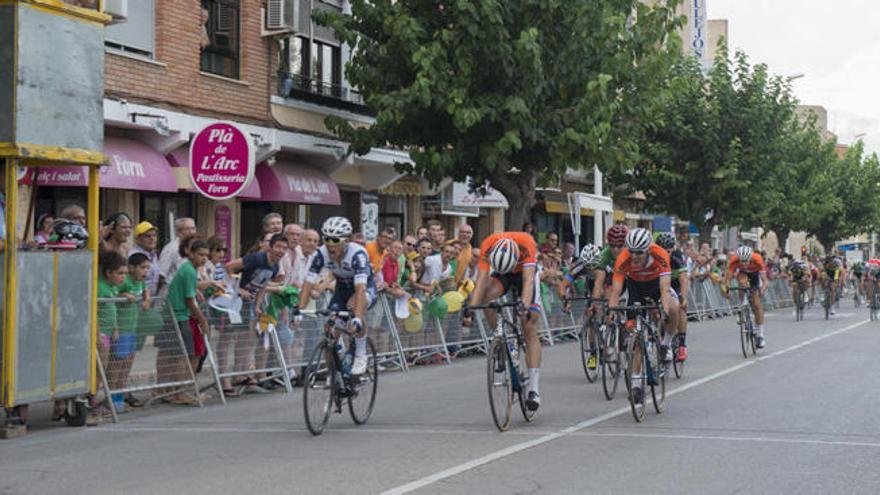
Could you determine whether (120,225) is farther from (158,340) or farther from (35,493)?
(35,493)

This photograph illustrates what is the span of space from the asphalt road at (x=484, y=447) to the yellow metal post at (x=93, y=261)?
21.4 inches

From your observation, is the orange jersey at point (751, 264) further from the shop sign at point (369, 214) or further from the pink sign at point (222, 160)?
the shop sign at point (369, 214)

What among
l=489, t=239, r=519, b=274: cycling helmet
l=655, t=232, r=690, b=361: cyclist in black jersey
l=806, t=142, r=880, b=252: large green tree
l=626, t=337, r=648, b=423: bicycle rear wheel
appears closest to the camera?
l=489, t=239, r=519, b=274: cycling helmet

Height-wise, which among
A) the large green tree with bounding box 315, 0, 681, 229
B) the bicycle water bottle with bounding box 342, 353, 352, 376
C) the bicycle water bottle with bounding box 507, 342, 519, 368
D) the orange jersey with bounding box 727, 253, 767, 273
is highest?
the large green tree with bounding box 315, 0, 681, 229

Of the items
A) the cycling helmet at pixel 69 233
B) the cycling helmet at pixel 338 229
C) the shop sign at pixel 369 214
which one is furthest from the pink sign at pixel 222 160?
the shop sign at pixel 369 214

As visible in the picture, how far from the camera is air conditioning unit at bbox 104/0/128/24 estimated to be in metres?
18.8

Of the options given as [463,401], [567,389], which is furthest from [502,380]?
[567,389]

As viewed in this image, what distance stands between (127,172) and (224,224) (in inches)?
148

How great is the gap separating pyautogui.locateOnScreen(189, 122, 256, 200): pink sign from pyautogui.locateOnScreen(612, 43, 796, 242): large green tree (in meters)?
26.4

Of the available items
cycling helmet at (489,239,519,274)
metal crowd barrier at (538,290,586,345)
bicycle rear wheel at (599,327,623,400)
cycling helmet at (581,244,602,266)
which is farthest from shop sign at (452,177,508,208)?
cycling helmet at (489,239,519,274)

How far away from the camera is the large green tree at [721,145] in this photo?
3931 cm

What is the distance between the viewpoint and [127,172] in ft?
65.0

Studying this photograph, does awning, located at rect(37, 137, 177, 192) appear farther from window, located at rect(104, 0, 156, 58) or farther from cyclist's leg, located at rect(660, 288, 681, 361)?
cyclist's leg, located at rect(660, 288, 681, 361)

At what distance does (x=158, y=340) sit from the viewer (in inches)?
498
